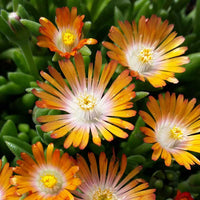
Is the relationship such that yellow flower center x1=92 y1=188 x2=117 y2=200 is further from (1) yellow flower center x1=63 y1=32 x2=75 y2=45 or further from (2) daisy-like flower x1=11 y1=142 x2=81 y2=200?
(1) yellow flower center x1=63 y1=32 x2=75 y2=45

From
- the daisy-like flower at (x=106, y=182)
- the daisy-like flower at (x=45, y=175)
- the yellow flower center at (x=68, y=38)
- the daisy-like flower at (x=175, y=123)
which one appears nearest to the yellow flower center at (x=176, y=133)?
the daisy-like flower at (x=175, y=123)

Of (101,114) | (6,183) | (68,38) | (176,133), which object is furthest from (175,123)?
(6,183)

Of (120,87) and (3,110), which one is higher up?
(3,110)

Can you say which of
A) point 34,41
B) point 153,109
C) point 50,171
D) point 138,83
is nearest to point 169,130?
point 153,109

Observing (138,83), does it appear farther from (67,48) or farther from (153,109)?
(67,48)

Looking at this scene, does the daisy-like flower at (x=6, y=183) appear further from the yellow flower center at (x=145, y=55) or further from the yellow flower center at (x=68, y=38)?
the yellow flower center at (x=145, y=55)

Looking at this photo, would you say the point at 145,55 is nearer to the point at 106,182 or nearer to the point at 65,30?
the point at 65,30

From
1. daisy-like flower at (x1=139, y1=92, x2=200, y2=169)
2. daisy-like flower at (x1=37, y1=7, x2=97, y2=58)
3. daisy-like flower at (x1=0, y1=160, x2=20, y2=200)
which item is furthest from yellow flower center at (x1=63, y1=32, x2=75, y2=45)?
daisy-like flower at (x1=0, y1=160, x2=20, y2=200)
